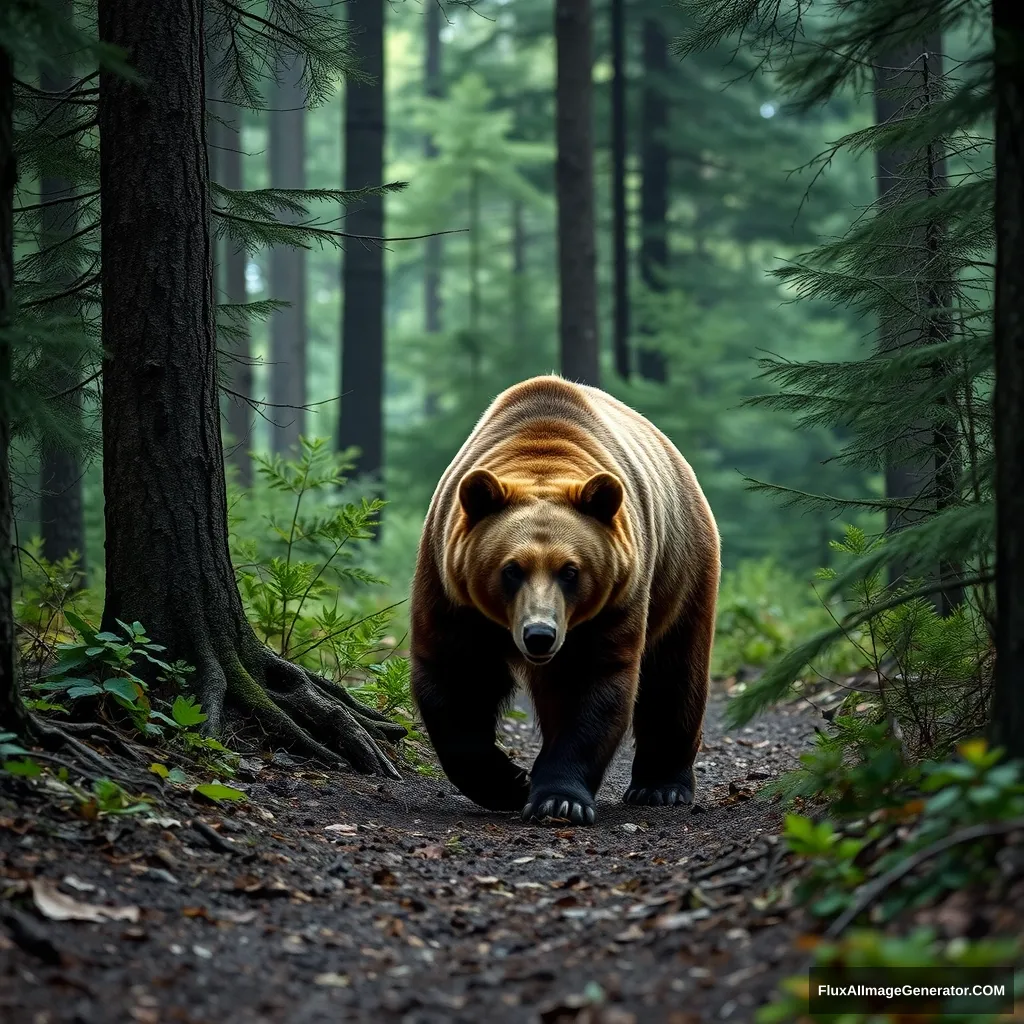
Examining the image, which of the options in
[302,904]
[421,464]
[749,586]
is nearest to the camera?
[302,904]

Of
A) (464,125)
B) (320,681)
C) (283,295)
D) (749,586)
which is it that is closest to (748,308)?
(464,125)

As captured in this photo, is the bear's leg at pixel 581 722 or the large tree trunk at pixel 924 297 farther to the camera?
the bear's leg at pixel 581 722

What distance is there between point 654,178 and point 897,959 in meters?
24.0

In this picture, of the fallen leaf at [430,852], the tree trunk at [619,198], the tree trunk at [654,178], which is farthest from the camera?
the tree trunk at [654,178]

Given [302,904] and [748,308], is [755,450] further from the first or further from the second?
[302,904]

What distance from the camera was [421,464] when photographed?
20.9m

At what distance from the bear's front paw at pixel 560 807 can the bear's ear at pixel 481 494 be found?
1.34 metres

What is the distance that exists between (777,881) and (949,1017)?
120 cm

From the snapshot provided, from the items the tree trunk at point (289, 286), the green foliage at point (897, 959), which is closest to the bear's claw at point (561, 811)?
the green foliage at point (897, 959)

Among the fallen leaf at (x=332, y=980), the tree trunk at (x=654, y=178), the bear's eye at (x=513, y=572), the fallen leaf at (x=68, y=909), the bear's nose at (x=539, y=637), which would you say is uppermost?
the tree trunk at (x=654, y=178)

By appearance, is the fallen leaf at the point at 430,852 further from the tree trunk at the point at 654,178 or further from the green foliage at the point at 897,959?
the tree trunk at the point at 654,178

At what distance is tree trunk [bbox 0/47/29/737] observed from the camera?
394 centimetres

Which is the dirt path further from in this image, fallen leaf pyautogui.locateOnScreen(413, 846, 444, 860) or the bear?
the bear

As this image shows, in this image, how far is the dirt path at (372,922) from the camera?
2.96 m
